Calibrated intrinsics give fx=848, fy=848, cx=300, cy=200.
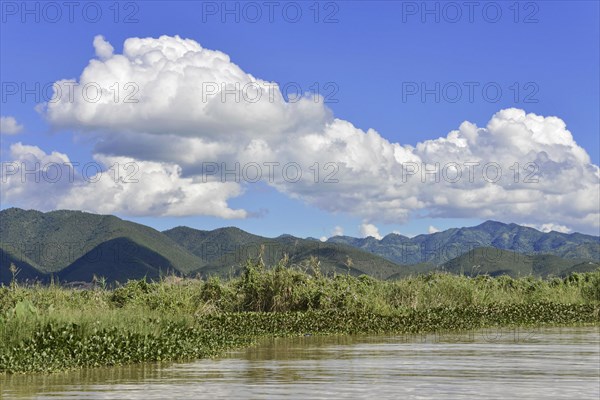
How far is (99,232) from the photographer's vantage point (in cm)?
19338

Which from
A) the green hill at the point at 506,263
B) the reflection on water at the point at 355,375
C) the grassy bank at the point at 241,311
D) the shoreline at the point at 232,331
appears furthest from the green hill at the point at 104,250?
the reflection on water at the point at 355,375

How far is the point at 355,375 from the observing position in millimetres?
16219

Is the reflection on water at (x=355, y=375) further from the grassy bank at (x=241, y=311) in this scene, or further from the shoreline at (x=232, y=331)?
the grassy bank at (x=241, y=311)

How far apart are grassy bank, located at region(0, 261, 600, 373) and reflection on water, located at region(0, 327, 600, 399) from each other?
1176mm

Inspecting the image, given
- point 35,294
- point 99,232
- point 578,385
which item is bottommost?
point 578,385

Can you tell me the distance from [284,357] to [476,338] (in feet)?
23.9

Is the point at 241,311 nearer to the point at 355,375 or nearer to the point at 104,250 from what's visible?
the point at 355,375

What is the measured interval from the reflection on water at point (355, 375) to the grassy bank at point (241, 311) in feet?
3.86

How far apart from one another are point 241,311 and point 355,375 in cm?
1550

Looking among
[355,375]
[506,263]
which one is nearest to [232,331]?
[355,375]

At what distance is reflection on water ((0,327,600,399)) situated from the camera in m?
14.2

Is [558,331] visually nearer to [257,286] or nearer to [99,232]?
[257,286]

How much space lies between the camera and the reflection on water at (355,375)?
14.2 m

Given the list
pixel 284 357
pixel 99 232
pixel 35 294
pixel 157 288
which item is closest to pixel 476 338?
pixel 284 357
